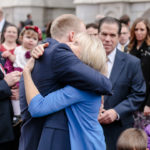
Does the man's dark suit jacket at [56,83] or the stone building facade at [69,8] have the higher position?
the stone building facade at [69,8]

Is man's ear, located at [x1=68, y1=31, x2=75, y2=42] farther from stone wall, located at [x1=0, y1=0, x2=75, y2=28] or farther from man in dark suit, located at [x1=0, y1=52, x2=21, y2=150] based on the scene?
stone wall, located at [x1=0, y1=0, x2=75, y2=28]

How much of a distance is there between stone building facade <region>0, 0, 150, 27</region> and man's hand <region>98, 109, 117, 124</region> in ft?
29.9

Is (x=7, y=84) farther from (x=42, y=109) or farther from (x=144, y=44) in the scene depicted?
(x=144, y=44)

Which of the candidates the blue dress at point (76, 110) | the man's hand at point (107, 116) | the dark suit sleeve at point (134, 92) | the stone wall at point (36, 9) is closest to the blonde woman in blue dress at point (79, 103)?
the blue dress at point (76, 110)

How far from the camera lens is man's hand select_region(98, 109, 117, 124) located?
10.6 feet

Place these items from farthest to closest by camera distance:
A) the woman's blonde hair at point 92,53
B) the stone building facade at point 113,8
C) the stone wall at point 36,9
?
the stone wall at point 36,9, the stone building facade at point 113,8, the woman's blonde hair at point 92,53

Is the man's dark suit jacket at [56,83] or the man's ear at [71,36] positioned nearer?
the man's dark suit jacket at [56,83]

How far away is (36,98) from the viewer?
2189mm

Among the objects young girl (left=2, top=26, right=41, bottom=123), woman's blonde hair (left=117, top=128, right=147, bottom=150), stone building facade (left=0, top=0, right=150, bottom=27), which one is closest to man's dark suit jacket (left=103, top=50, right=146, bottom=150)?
woman's blonde hair (left=117, top=128, right=147, bottom=150)

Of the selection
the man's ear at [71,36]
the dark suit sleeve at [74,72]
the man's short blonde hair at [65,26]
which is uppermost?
the man's short blonde hair at [65,26]

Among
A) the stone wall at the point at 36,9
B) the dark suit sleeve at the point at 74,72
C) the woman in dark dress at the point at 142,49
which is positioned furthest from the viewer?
the stone wall at the point at 36,9

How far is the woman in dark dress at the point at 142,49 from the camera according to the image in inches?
193

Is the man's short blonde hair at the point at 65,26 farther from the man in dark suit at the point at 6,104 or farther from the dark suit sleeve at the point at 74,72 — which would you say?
the man in dark suit at the point at 6,104

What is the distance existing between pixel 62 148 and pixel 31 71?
1.99 ft
